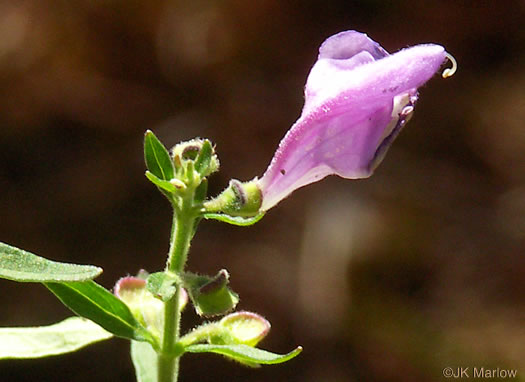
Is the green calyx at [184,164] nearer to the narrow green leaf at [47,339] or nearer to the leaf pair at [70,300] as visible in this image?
the leaf pair at [70,300]

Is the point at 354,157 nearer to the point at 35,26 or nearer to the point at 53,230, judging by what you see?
the point at 53,230

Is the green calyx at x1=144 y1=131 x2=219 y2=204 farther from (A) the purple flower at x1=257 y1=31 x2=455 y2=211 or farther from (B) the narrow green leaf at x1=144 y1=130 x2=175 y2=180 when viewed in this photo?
(A) the purple flower at x1=257 y1=31 x2=455 y2=211

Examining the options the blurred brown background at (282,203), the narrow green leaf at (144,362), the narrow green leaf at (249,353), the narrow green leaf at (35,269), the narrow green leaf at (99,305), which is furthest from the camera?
the blurred brown background at (282,203)

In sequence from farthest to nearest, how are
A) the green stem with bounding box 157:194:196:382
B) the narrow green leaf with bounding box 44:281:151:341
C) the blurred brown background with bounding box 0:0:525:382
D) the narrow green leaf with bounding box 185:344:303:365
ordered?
the blurred brown background with bounding box 0:0:525:382, the narrow green leaf with bounding box 44:281:151:341, the green stem with bounding box 157:194:196:382, the narrow green leaf with bounding box 185:344:303:365

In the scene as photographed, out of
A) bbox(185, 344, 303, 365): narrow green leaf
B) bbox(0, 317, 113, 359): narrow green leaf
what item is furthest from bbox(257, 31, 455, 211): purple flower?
bbox(0, 317, 113, 359): narrow green leaf

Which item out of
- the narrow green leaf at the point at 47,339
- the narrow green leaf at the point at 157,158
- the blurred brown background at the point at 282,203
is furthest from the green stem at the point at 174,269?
the blurred brown background at the point at 282,203

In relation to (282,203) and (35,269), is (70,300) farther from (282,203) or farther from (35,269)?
(282,203)
